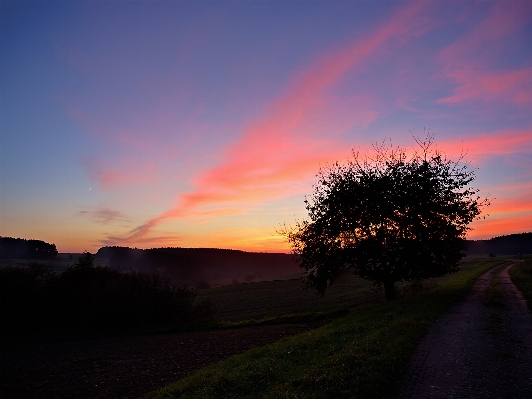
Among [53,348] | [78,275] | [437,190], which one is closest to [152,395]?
[53,348]

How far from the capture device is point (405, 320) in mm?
20203

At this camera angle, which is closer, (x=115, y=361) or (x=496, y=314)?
(x=496, y=314)

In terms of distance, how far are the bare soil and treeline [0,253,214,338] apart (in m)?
4.99

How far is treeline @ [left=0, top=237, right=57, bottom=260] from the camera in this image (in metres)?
115

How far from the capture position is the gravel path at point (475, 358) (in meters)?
10.4

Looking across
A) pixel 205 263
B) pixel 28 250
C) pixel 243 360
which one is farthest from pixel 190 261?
pixel 243 360

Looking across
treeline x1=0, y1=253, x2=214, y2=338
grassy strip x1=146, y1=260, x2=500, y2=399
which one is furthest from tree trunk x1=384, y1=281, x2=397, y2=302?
treeline x1=0, y1=253, x2=214, y2=338

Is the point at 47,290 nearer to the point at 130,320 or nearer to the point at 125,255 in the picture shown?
the point at 130,320

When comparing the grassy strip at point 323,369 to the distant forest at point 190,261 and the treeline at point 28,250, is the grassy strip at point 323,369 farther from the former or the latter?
the treeline at point 28,250

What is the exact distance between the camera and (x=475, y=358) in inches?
519

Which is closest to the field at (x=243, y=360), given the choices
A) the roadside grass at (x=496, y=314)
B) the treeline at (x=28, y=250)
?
the roadside grass at (x=496, y=314)

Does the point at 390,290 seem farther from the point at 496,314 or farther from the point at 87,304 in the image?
the point at 87,304

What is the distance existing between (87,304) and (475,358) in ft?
123

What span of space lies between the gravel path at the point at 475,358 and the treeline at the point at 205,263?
70.1m
